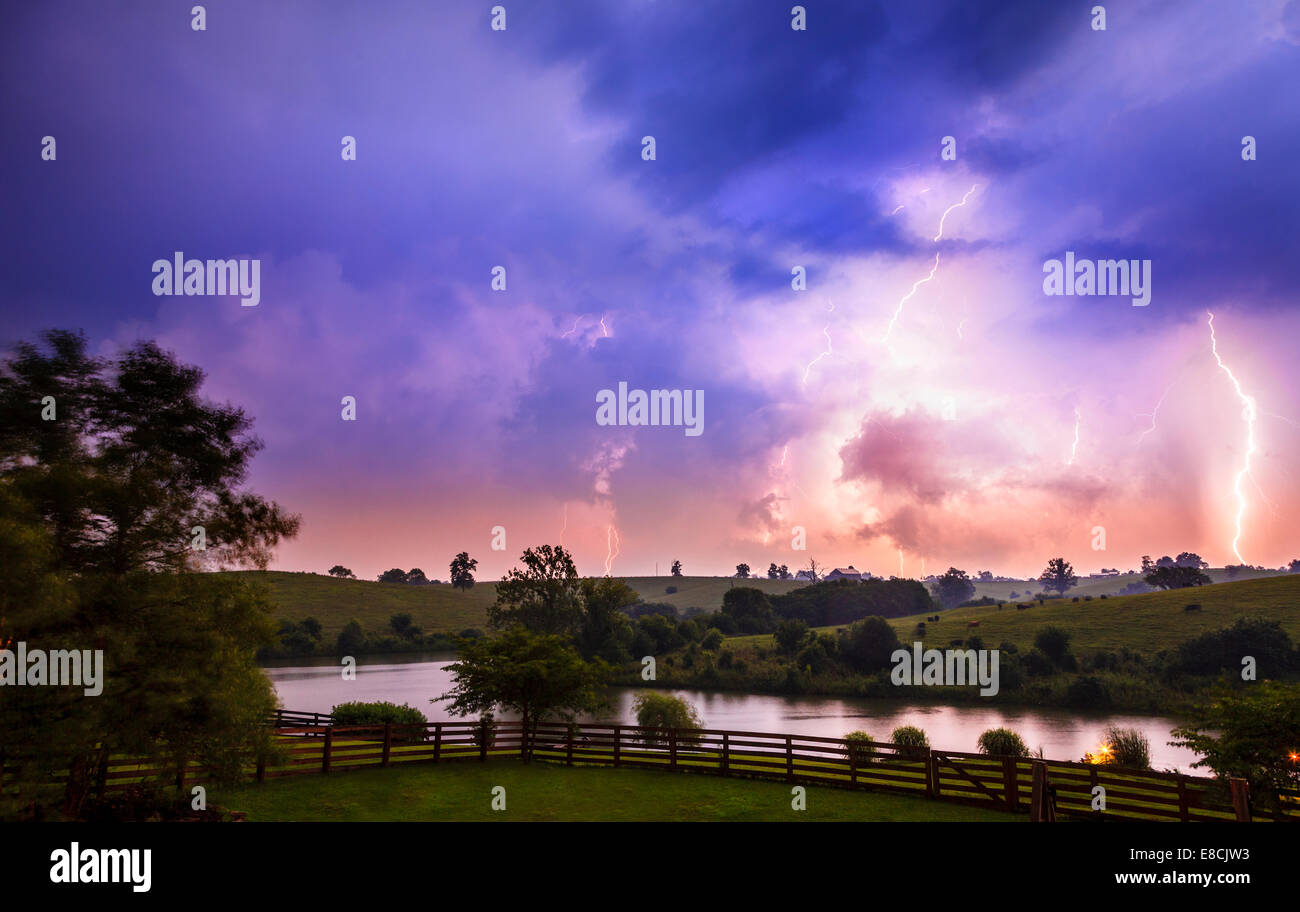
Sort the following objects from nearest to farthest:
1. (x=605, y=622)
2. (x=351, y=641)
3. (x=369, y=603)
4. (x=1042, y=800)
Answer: (x=1042, y=800) < (x=605, y=622) < (x=351, y=641) < (x=369, y=603)

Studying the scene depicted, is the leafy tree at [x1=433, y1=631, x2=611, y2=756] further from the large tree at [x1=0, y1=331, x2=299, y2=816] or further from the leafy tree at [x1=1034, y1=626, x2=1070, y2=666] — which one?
the leafy tree at [x1=1034, y1=626, x2=1070, y2=666]

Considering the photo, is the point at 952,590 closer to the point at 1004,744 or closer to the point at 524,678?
the point at 1004,744

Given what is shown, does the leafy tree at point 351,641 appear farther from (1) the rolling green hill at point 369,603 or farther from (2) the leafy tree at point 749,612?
(2) the leafy tree at point 749,612

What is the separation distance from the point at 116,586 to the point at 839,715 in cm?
4958

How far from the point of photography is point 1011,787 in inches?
601

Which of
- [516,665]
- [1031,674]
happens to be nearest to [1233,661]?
[1031,674]

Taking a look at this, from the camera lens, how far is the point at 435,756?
21703mm

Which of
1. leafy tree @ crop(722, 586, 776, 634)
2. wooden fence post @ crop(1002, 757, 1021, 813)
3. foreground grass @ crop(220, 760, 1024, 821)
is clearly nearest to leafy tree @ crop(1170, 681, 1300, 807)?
wooden fence post @ crop(1002, 757, 1021, 813)

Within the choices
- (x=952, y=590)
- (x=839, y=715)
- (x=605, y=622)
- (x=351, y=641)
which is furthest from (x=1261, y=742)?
(x=952, y=590)

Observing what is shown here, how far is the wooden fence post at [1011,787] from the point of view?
49.8ft

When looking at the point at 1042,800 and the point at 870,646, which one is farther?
the point at 870,646
